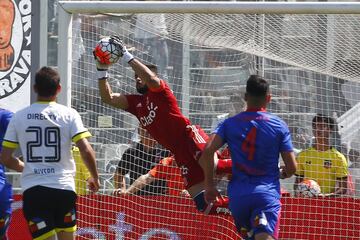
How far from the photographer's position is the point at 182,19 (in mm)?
11320

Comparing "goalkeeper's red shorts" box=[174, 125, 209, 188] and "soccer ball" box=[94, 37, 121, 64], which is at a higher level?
"soccer ball" box=[94, 37, 121, 64]

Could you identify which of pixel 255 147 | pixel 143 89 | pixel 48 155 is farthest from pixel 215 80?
pixel 48 155

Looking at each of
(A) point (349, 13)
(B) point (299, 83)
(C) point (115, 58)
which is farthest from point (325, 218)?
(C) point (115, 58)

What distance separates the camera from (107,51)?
32.1 ft

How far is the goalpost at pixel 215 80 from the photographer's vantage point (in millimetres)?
11180

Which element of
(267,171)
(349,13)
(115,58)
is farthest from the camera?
(349,13)

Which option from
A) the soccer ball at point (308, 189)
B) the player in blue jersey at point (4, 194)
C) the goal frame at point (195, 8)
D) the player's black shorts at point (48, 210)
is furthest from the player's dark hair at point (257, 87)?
the soccer ball at point (308, 189)

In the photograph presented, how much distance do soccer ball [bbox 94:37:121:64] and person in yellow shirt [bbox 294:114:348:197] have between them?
270 cm

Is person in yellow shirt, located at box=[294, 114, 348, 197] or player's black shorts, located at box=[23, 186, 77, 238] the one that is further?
person in yellow shirt, located at box=[294, 114, 348, 197]

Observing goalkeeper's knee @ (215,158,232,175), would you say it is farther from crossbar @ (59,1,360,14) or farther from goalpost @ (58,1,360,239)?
crossbar @ (59,1,360,14)

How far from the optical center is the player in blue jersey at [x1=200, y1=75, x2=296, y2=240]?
28.6 feet

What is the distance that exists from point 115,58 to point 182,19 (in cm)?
170

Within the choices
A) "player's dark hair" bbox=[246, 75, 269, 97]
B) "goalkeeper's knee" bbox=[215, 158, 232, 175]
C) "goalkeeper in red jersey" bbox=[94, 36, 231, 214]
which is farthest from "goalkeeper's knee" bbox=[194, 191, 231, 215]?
"player's dark hair" bbox=[246, 75, 269, 97]

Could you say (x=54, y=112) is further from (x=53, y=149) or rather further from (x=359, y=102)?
(x=359, y=102)
